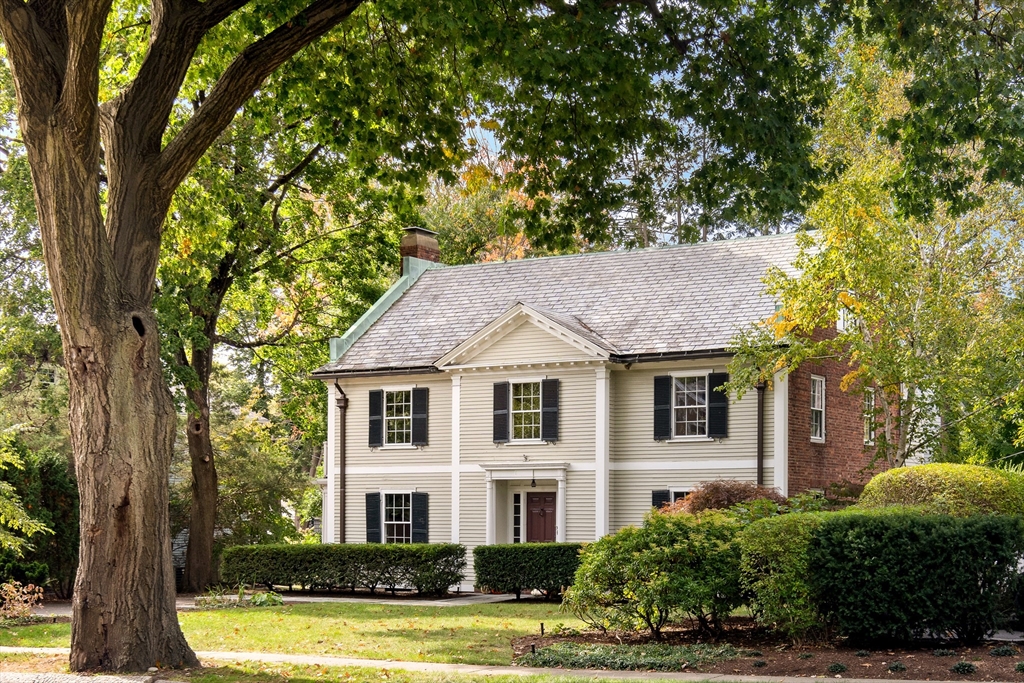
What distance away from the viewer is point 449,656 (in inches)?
606

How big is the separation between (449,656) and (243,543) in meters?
19.5

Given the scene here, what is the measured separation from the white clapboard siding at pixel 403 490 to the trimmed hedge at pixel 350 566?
185 cm

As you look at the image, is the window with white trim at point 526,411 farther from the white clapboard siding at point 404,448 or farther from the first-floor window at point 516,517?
the white clapboard siding at point 404,448

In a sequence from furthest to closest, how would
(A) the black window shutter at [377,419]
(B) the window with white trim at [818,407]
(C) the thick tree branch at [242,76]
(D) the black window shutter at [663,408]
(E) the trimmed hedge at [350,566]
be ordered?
(A) the black window shutter at [377,419] < (B) the window with white trim at [818,407] < (D) the black window shutter at [663,408] < (E) the trimmed hedge at [350,566] < (C) the thick tree branch at [242,76]

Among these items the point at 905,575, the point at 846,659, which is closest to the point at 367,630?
the point at 846,659

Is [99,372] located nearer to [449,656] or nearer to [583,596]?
[449,656]

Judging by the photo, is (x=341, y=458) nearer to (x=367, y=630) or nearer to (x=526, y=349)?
(x=526, y=349)

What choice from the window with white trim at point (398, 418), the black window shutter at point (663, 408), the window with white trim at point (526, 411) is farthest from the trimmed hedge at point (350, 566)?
the black window shutter at point (663, 408)

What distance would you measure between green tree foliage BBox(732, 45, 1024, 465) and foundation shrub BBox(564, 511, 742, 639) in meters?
9.68

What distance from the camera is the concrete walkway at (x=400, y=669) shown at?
39.8 ft

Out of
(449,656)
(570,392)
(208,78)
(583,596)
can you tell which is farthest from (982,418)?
(208,78)

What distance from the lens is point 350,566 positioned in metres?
29.2

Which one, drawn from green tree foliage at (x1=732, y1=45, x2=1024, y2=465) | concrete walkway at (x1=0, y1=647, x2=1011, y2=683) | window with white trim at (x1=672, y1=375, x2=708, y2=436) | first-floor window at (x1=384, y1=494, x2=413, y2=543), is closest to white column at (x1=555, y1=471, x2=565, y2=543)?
window with white trim at (x1=672, y1=375, x2=708, y2=436)

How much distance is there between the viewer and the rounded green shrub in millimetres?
16547
